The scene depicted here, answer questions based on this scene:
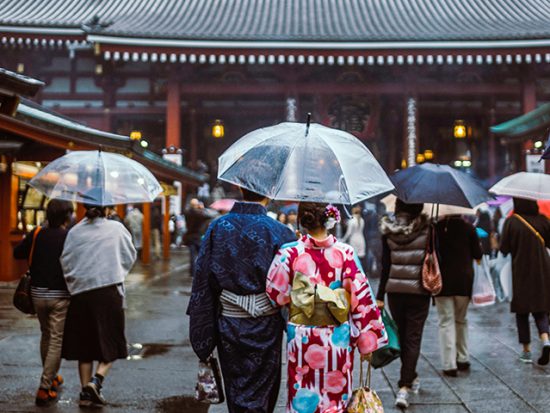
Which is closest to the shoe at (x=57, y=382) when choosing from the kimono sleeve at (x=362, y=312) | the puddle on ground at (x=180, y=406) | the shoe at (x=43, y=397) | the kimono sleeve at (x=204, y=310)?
the shoe at (x=43, y=397)

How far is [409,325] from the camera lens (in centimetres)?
550

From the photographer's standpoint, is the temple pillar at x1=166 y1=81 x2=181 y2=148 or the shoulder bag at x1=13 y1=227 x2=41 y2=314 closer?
the shoulder bag at x1=13 y1=227 x2=41 y2=314

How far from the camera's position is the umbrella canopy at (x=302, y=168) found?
3.88 meters

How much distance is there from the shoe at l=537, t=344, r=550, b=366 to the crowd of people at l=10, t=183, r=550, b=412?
0.02m

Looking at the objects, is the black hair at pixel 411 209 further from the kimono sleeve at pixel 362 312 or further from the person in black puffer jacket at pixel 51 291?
the person in black puffer jacket at pixel 51 291

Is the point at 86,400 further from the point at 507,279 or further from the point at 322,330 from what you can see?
the point at 507,279

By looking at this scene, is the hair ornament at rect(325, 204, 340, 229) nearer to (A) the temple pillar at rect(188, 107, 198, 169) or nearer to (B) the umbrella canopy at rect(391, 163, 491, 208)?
(B) the umbrella canopy at rect(391, 163, 491, 208)

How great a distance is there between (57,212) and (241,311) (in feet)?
7.46

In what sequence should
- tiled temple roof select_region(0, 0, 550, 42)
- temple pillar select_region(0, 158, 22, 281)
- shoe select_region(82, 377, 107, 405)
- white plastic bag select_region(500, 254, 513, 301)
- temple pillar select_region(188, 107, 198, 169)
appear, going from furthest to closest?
temple pillar select_region(188, 107, 198, 169) < tiled temple roof select_region(0, 0, 550, 42) < temple pillar select_region(0, 158, 22, 281) < white plastic bag select_region(500, 254, 513, 301) < shoe select_region(82, 377, 107, 405)

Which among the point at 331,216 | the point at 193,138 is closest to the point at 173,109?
the point at 193,138

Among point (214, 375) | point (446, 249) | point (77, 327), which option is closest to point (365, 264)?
point (446, 249)

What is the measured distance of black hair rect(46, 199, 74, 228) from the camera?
532 centimetres

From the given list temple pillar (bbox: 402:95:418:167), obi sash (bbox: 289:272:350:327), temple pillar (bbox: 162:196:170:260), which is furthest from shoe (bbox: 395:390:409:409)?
temple pillar (bbox: 402:95:418:167)

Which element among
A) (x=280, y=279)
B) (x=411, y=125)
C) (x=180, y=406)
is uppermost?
(x=411, y=125)
